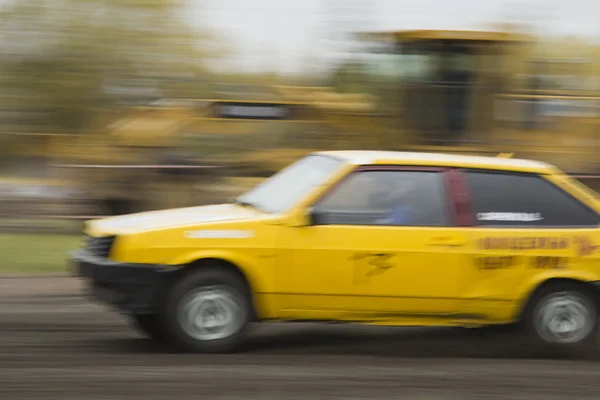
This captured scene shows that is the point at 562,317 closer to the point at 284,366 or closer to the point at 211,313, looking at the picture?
the point at 284,366

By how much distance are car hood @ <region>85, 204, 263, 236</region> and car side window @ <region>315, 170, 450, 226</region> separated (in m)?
0.59

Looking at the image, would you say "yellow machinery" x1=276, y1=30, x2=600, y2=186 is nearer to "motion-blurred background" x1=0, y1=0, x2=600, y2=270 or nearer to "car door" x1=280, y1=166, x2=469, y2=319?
"motion-blurred background" x1=0, y1=0, x2=600, y2=270

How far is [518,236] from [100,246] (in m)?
3.03

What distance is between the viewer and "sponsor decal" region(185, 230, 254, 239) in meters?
7.84

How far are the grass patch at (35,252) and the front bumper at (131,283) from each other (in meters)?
5.28

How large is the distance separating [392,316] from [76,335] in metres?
2.45

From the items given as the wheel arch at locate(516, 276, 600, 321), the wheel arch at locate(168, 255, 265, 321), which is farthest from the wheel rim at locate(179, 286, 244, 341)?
the wheel arch at locate(516, 276, 600, 321)

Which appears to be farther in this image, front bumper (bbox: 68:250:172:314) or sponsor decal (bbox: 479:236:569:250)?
sponsor decal (bbox: 479:236:569:250)

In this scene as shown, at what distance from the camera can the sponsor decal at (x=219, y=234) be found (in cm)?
784

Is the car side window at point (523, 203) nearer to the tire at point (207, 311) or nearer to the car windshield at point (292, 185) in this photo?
the car windshield at point (292, 185)

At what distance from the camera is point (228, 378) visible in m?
7.09

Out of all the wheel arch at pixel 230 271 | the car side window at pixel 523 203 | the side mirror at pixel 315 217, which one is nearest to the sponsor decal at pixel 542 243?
the car side window at pixel 523 203

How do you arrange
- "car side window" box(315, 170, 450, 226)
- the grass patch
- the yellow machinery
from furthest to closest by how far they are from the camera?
the yellow machinery
the grass patch
"car side window" box(315, 170, 450, 226)

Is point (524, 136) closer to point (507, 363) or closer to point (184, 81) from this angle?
point (184, 81)
